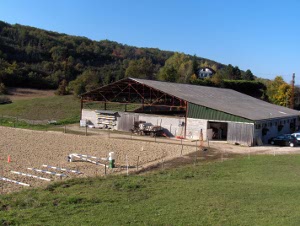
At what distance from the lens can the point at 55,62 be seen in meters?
120

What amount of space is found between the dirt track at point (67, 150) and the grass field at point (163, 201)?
9.49ft

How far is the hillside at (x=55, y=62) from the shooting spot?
86.3 m

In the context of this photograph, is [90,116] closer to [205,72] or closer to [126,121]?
[126,121]

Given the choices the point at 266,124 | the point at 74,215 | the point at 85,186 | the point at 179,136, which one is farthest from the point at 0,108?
A: the point at 74,215

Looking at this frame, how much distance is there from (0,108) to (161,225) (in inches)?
2133

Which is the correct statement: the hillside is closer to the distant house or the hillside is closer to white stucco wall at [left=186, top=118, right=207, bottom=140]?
the distant house

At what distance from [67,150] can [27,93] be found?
57.1 metres

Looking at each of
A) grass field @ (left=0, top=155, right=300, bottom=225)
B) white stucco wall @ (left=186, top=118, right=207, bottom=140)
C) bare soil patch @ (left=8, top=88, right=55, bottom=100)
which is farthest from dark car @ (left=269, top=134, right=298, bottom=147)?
bare soil patch @ (left=8, top=88, right=55, bottom=100)

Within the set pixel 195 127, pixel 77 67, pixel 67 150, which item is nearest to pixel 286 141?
pixel 195 127

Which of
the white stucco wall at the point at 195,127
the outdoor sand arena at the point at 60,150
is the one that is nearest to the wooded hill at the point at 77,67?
the outdoor sand arena at the point at 60,150

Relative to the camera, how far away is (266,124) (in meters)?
37.2

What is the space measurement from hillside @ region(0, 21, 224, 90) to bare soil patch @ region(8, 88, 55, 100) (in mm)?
3913

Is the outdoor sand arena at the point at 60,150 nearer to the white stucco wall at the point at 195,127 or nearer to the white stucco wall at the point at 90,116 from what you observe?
the white stucco wall at the point at 195,127

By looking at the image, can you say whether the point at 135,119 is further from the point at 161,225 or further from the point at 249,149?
the point at 161,225
